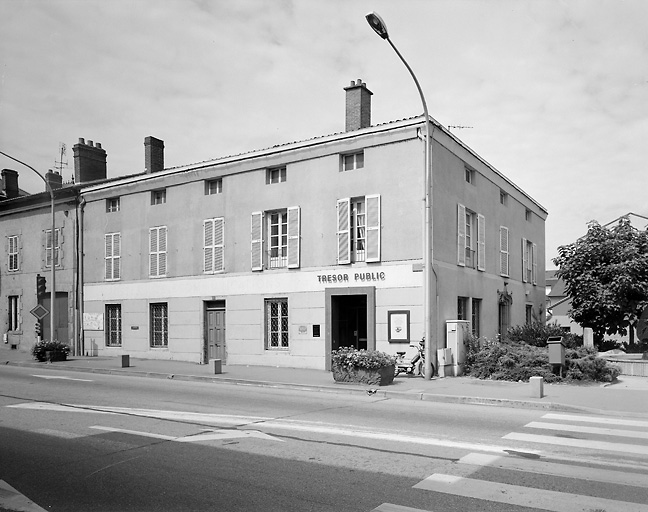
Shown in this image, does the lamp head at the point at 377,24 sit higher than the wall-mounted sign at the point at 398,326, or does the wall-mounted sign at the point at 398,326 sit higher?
the lamp head at the point at 377,24

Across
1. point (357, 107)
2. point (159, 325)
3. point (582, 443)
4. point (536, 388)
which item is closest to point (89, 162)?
point (159, 325)

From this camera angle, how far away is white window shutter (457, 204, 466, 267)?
1970 cm

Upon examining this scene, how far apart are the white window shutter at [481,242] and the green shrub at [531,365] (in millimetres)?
4611

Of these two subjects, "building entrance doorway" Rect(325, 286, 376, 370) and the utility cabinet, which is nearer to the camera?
the utility cabinet

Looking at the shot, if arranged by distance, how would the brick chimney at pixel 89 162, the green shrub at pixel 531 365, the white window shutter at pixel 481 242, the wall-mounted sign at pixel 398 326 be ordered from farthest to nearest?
the brick chimney at pixel 89 162 → the white window shutter at pixel 481 242 → the wall-mounted sign at pixel 398 326 → the green shrub at pixel 531 365

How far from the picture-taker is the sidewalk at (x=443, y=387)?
1214cm

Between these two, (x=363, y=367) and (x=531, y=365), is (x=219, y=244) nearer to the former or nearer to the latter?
(x=363, y=367)

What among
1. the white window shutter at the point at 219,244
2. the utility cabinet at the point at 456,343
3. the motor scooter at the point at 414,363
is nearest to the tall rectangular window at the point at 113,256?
the white window shutter at the point at 219,244

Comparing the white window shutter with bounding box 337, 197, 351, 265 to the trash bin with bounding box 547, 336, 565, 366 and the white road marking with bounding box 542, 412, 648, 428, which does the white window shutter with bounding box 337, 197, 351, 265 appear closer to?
the trash bin with bounding box 547, 336, 565, 366

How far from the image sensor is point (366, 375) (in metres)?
15.2

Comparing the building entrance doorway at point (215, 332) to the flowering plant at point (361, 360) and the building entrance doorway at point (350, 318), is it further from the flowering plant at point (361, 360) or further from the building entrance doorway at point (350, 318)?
the flowering plant at point (361, 360)

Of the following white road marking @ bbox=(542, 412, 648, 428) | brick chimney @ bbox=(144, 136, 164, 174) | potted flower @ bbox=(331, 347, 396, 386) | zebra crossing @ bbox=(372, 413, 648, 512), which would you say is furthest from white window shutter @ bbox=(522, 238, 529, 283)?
zebra crossing @ bbox=(372, 413, 648, 512)

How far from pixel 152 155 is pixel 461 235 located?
46.8 ft

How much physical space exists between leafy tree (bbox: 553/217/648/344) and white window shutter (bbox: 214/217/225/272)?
14011mm
